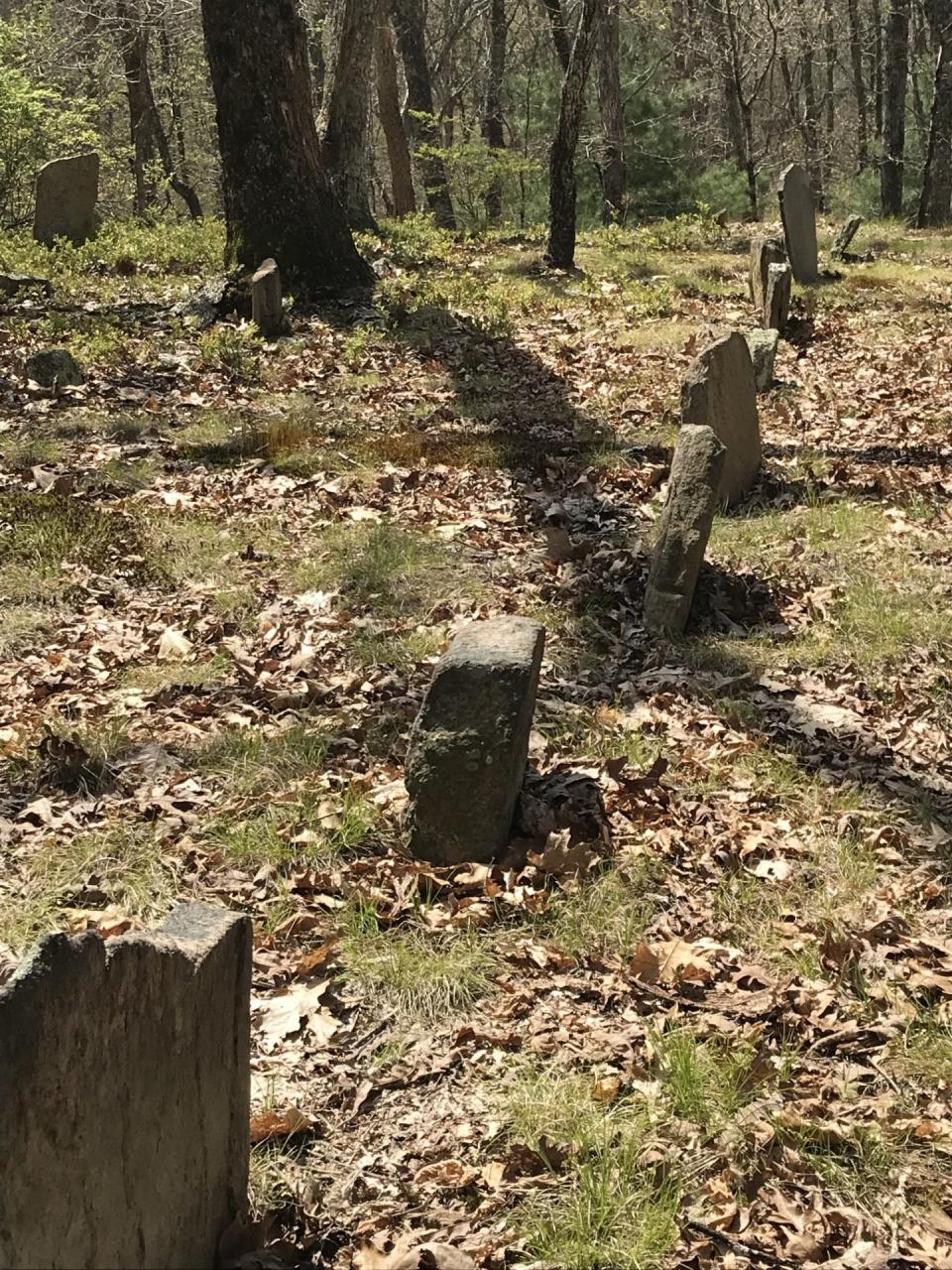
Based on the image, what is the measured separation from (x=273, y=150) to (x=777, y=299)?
5168 mm

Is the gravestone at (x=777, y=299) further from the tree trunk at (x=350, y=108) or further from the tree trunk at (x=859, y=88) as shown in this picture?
the tree trunk at (x=859, y=88)

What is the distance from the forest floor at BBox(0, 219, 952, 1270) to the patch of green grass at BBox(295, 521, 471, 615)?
3 cm

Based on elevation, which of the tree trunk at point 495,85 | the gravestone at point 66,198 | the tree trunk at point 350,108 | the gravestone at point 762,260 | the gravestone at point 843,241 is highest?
the tree trunk at point 495,85

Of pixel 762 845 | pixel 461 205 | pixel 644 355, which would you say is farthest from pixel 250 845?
pixel 461 205

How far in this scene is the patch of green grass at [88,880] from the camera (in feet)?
12.3

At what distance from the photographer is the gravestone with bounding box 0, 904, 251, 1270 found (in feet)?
5.97

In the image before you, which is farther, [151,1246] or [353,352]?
[353,352]

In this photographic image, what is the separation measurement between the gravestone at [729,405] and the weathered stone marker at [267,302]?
4695 millimetres

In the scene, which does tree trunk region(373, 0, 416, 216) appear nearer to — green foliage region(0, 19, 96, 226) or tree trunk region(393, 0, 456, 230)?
tree trunk region(393, 0, 456, 230)

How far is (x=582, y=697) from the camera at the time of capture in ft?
17.4

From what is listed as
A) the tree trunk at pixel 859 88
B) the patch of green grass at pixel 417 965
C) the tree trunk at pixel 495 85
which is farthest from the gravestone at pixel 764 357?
the tree trunk at pixel 859 88

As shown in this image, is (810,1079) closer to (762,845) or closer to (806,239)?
(762,845)

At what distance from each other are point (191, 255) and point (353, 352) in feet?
17.0

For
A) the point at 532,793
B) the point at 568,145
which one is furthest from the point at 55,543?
the point at 568,145
